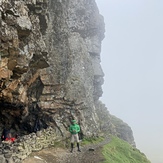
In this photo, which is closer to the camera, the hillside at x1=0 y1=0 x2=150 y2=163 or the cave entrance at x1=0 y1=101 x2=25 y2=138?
the hillside at x1=0 y1=0 x2=150 y2=163

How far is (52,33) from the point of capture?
33.0m

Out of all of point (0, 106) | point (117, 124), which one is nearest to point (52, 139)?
point (0, 106)

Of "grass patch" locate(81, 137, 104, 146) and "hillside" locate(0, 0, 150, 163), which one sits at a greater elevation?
"hillside" locate(0, 0, 150, 163)

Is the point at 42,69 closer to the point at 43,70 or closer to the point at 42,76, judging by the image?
the point at 43,70

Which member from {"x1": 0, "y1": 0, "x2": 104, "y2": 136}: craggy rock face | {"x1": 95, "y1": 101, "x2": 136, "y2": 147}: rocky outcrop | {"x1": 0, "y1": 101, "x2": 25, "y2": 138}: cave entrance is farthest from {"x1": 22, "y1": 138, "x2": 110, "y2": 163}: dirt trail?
{"x1": 95, "y1": 101, "x2": 136, "y2": 147}: rocky outcrop

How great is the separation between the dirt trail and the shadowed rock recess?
4.95 m

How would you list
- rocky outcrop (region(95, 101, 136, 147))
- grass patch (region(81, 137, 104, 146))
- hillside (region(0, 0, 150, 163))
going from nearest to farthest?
hillside (region(0, 0, 150, 163)) < grass patch (region(81, 137, 104, 146)) < rocky outcrop (region(95, 101, 136, 147))

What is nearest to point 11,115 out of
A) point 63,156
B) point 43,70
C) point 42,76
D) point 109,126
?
point 42,76

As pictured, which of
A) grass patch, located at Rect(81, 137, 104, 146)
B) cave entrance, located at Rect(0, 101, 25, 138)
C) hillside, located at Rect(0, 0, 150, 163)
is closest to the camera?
hillside, located at Rect(0, 0, 150, 163)

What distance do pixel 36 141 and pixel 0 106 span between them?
26.8 feet

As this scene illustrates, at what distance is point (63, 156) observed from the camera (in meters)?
24.6

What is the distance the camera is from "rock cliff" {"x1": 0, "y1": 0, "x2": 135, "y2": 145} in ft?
66.6

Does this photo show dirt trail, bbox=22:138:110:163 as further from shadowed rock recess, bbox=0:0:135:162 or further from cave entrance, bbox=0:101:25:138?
cave entrance, bbox=0:101:25:138

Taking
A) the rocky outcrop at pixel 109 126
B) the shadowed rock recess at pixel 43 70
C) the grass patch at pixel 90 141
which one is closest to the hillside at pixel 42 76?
the shadowed rock recess at pixel 43 70
